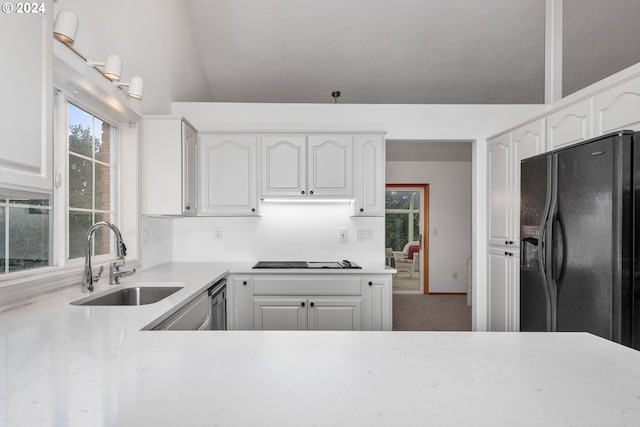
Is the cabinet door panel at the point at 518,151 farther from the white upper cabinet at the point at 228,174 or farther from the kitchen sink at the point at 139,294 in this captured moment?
the kitchen sink at the point at 139,294

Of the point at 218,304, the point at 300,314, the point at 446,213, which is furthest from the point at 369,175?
the point at 446,213

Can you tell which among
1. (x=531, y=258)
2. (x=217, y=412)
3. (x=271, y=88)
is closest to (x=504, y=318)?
(x=531, y=258)

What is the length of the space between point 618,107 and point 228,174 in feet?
9.04

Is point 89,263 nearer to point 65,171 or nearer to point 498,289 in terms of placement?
point 65,171

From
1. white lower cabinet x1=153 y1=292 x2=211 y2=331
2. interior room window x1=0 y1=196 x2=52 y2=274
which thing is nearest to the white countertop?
white lower cabinet x1=153 y1=292 x2=211 y2=331

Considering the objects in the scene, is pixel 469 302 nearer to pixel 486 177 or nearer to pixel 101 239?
pixel 486 177

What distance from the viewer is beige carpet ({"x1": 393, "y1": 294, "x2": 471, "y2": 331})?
13.8 ft

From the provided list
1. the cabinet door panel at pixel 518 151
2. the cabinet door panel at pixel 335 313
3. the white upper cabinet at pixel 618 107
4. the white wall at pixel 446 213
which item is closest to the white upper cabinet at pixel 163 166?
the cabinet door panel at pixel 335 313

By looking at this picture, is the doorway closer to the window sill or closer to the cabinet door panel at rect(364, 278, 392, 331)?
the cabinet door panel at rect(364, 278, 392, 331)

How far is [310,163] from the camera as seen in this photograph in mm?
3043

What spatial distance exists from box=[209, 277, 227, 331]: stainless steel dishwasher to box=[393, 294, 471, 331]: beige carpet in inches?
85.8

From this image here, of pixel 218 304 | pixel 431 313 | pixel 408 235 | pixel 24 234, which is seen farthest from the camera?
pixel 408 235

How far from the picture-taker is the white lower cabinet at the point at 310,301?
2.75 metres

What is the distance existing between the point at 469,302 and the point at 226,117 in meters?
4.35
